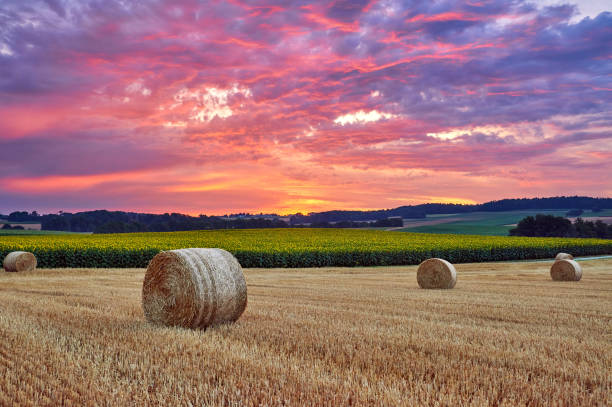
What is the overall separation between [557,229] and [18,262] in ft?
260

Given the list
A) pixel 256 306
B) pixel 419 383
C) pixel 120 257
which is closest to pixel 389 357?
pixel 419 383

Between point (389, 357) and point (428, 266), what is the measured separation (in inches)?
543

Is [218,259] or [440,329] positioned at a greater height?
[218,259]

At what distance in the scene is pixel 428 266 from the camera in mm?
20078

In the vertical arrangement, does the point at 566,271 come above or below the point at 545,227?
below

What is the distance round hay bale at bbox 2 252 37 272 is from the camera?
86.8 feet

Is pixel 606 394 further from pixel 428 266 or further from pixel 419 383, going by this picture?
pixel 428 266

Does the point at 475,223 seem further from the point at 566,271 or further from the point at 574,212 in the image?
the point at 566,271

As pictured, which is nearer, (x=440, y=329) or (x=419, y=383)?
(x=419, y=383)

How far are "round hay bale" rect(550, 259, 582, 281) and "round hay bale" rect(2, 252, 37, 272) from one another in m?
26.4

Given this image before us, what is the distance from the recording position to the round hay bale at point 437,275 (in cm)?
1967

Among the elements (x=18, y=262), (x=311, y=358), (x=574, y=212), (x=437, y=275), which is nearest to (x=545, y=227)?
(x=574, y=212)

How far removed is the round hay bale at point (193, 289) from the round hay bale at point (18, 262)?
20.2 m

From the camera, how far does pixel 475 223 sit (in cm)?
9912
